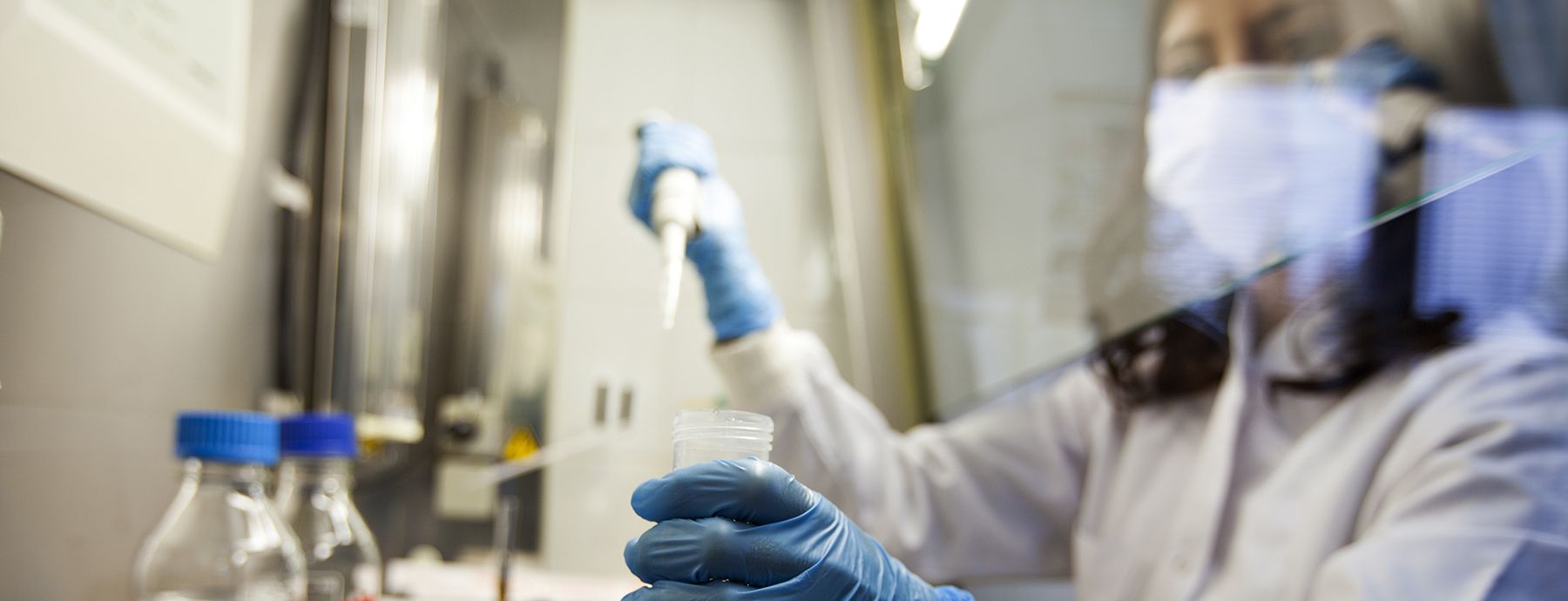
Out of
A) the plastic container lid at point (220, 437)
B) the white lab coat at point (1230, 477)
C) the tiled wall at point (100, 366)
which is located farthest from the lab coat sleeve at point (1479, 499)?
the tiled wall at point (100, 366)

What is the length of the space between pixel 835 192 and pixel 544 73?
0.69m

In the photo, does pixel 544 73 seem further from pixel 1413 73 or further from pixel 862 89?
pixel 1413 73

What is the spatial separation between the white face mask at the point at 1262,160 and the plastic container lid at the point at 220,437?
0.80 metres

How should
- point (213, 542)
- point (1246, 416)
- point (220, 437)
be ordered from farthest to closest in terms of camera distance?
point (1246, 416) < point (213, 542) < point (220, 437)

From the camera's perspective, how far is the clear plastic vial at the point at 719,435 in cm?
51

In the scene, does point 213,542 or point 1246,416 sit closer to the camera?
point 213,542

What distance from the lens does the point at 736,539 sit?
51 cm

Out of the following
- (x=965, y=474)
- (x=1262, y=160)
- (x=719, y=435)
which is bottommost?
(x=965, y=474)

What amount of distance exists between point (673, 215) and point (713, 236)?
160 millimetres

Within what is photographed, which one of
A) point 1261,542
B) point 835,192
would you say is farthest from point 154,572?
point 835,192

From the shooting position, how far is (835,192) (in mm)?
1853

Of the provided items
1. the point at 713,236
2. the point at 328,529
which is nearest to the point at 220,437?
the point at 328,529

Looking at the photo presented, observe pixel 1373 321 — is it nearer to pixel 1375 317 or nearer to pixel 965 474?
pixel 1375 317

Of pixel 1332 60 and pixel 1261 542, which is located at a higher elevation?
pixel 1332 60
